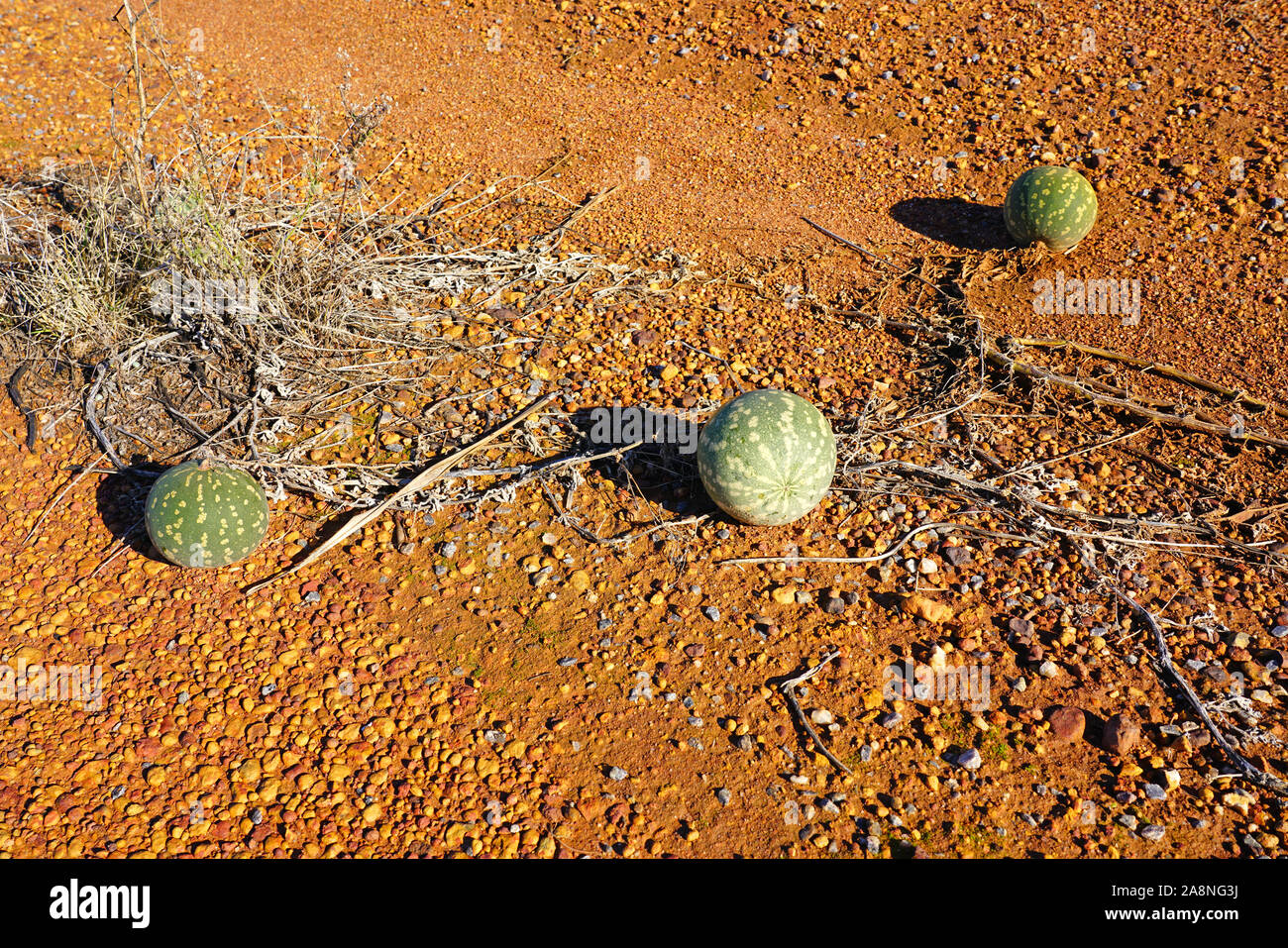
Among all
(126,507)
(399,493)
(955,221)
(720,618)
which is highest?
(955,221)

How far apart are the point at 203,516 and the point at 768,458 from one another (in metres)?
2.69

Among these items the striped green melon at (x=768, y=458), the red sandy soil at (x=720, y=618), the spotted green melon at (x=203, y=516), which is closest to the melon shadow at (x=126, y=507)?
the red sandy soil at (x=720, y=618)

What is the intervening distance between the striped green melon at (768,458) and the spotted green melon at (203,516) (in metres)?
2.26

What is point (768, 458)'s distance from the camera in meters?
4.36

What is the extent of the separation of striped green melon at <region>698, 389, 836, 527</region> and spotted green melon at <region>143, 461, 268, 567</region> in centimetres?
226

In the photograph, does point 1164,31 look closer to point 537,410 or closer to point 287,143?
point 537,410

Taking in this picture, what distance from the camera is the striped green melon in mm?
4367

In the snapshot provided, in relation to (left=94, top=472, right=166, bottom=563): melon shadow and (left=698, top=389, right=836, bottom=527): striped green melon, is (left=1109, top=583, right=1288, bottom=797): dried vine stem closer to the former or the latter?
(left=698, top=389, right=836, bottom=527): striped green melon

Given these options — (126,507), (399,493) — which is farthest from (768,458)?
(126,507)

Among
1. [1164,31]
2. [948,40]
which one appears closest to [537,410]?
[948,40]

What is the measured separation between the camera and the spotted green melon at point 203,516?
4.34 metres

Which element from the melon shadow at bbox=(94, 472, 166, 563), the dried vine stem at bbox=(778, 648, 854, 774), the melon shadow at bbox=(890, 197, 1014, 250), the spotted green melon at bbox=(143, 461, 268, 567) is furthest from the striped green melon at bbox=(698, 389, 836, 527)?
the melon shadow at bbox=(890, 197, 1014, 250)

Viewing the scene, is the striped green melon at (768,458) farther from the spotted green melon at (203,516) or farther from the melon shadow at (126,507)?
the melon shadow at (126,507)

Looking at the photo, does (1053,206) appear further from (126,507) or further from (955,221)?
(126,507)
